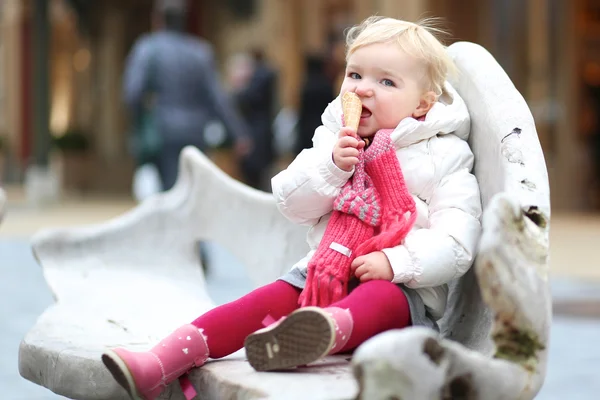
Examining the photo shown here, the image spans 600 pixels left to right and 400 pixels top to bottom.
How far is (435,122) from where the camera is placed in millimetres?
2572

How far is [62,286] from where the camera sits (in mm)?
3291

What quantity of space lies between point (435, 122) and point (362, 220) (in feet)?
0.97

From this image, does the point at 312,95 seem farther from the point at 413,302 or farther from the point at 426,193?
the point at 413,302

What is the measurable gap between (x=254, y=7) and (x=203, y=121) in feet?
33.3

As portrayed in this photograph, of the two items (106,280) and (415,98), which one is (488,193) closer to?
(415,98)

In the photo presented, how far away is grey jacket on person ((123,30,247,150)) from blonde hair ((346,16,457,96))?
4.21 metres

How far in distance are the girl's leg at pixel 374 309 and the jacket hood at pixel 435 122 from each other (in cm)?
38

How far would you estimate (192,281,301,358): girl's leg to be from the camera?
2.39 meters

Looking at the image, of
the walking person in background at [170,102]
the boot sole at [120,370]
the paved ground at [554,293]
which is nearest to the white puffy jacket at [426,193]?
the boot sole at [120,370]

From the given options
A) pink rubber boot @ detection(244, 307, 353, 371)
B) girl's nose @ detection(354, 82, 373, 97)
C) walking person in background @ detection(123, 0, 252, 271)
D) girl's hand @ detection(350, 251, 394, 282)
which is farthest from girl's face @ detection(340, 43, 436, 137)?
walking person in background @ detection(123, 0, 252, 271)

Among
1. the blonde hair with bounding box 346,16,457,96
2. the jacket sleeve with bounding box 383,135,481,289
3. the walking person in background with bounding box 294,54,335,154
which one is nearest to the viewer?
the jacket sleeve with bounding box 383,135,481,289

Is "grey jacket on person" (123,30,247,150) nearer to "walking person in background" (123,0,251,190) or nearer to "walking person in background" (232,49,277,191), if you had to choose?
"walking person in background" (123,0,251,190)

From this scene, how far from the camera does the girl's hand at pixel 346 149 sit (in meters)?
2.46

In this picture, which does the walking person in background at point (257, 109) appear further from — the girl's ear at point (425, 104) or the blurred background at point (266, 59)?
the girl's ear at point (425, 104)
